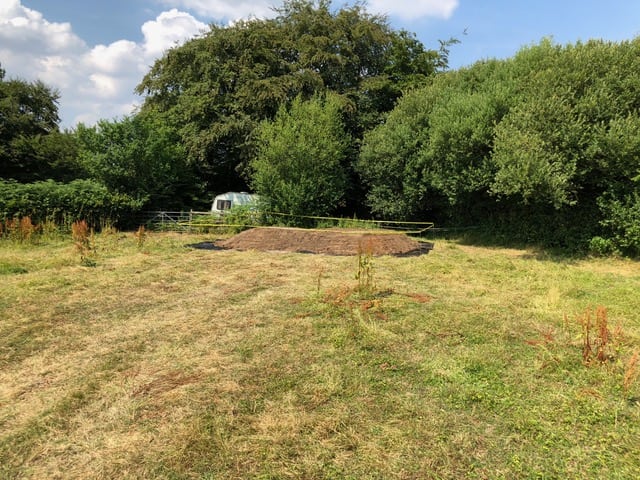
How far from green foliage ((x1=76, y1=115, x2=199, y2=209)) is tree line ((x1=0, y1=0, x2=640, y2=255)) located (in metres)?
0.07

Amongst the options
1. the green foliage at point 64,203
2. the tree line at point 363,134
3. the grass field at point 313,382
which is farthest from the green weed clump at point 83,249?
the tree line at point 363,134

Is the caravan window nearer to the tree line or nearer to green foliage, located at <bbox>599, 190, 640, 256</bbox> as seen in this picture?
the tree line

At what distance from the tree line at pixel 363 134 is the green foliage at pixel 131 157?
0.07 metres

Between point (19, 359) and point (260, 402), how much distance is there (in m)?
2.72

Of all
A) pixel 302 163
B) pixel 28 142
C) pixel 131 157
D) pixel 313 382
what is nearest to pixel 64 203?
pixel 131 157

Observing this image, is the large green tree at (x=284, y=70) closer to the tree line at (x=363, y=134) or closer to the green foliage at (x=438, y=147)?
the tree line at (x=363, y=134)

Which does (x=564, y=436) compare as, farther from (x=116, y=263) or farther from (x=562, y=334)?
(x=116, y=263)

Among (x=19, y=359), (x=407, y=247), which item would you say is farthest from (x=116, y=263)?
(x=407, y=247)

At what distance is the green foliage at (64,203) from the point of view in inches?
502

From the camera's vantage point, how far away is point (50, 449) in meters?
2.55

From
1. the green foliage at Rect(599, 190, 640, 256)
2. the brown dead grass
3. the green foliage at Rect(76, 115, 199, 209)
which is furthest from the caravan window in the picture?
the green foliage at Rect(599, 190, 640, 256)

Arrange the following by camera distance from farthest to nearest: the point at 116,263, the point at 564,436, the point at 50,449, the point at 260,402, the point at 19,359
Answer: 1. the point at 116,263
2. the point at 19,359
3. the point at 260,402
4. the point at 564,436
5. the point at 50,449

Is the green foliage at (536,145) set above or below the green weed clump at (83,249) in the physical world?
above

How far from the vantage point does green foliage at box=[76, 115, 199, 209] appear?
1650 centimetres
